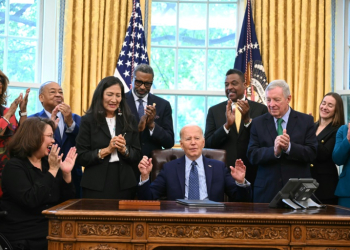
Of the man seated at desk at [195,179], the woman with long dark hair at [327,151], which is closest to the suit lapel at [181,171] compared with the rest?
the man seated at desk at [195,179]

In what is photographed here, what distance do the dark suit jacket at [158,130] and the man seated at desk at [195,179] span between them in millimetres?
515

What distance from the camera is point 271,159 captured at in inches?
160

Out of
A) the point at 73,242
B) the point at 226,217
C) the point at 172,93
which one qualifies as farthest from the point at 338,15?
the point at 73,242

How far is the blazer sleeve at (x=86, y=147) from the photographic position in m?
3.87

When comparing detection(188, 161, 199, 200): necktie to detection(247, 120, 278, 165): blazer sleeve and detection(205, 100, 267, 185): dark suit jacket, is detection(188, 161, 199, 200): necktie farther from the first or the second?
detection(205, 100, 267, 185): dark suit jacket

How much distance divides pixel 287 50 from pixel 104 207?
4.11 m

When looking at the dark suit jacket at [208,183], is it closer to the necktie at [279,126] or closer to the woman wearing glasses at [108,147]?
the woman wearing glasses at [108,147]

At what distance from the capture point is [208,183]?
396cm

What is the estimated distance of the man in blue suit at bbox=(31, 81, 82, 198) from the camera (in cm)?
445

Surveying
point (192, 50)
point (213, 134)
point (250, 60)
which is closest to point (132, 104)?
point (213, 134)

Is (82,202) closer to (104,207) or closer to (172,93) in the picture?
(104,207)

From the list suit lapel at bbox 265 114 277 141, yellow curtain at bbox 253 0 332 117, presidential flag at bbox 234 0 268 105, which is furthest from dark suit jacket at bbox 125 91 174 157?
yellow curtain at bbox 253 0 332 117

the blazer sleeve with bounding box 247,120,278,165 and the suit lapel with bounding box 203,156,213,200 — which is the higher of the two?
the blazer sleeve with bounding box 247,120,278,165

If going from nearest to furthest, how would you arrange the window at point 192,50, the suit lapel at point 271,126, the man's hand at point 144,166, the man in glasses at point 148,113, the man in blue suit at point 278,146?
the man's hand at point 144,166, the man in blue suit at point 278,146, the suit lapel at point 271,126, the man in glasses at point 148,113, the window at point 192,50
